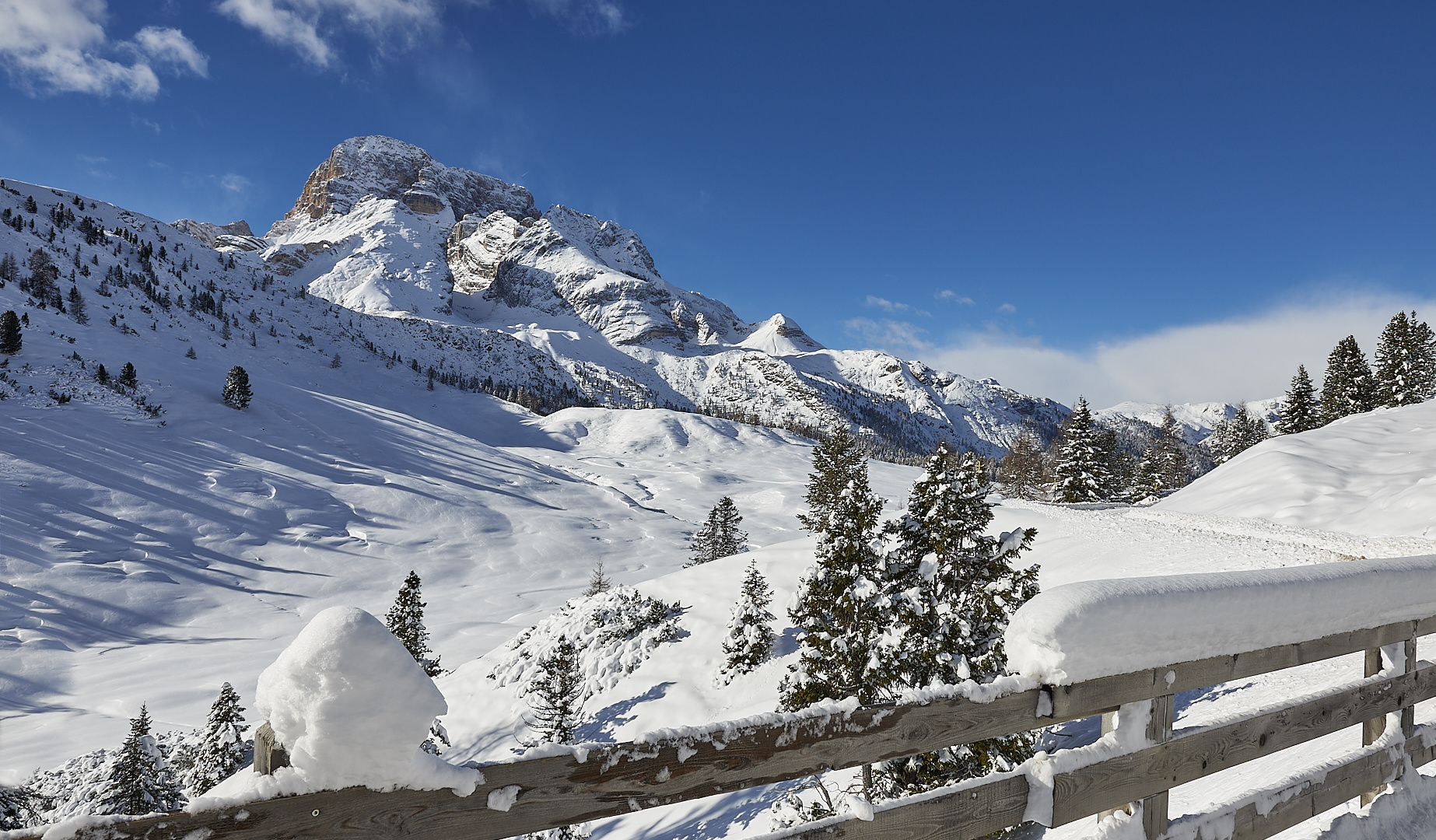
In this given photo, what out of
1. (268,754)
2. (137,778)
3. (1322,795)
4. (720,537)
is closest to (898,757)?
(268,754)

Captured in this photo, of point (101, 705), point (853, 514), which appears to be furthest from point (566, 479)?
point (853, 514)

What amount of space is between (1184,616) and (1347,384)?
70.4 metres

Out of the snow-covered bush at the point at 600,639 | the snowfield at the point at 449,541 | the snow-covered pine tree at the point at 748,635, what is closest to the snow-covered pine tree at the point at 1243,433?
the snowfield at the point at 449,541

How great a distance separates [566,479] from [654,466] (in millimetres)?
20162

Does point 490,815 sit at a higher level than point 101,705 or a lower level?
higher

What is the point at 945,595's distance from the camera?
11.5 metres

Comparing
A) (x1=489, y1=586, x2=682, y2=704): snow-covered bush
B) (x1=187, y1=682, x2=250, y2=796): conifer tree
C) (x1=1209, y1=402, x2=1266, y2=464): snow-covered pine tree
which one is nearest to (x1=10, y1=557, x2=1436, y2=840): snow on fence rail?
(x1=489, y1=586, x2=682, y2=704): snow-covered bush

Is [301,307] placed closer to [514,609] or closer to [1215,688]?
[514,609]

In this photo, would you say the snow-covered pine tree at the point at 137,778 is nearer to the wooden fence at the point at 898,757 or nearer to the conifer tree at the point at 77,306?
the wooden fence at the point at 898,757

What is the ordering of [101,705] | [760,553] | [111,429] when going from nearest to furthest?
[101,705] → [760,553] → [111,429]

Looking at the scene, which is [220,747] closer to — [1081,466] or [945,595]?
[945,595]

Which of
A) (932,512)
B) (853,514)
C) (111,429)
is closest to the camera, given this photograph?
(932,512)

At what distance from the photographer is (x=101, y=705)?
2920 cm

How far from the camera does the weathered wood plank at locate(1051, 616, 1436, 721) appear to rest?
2631 mm
